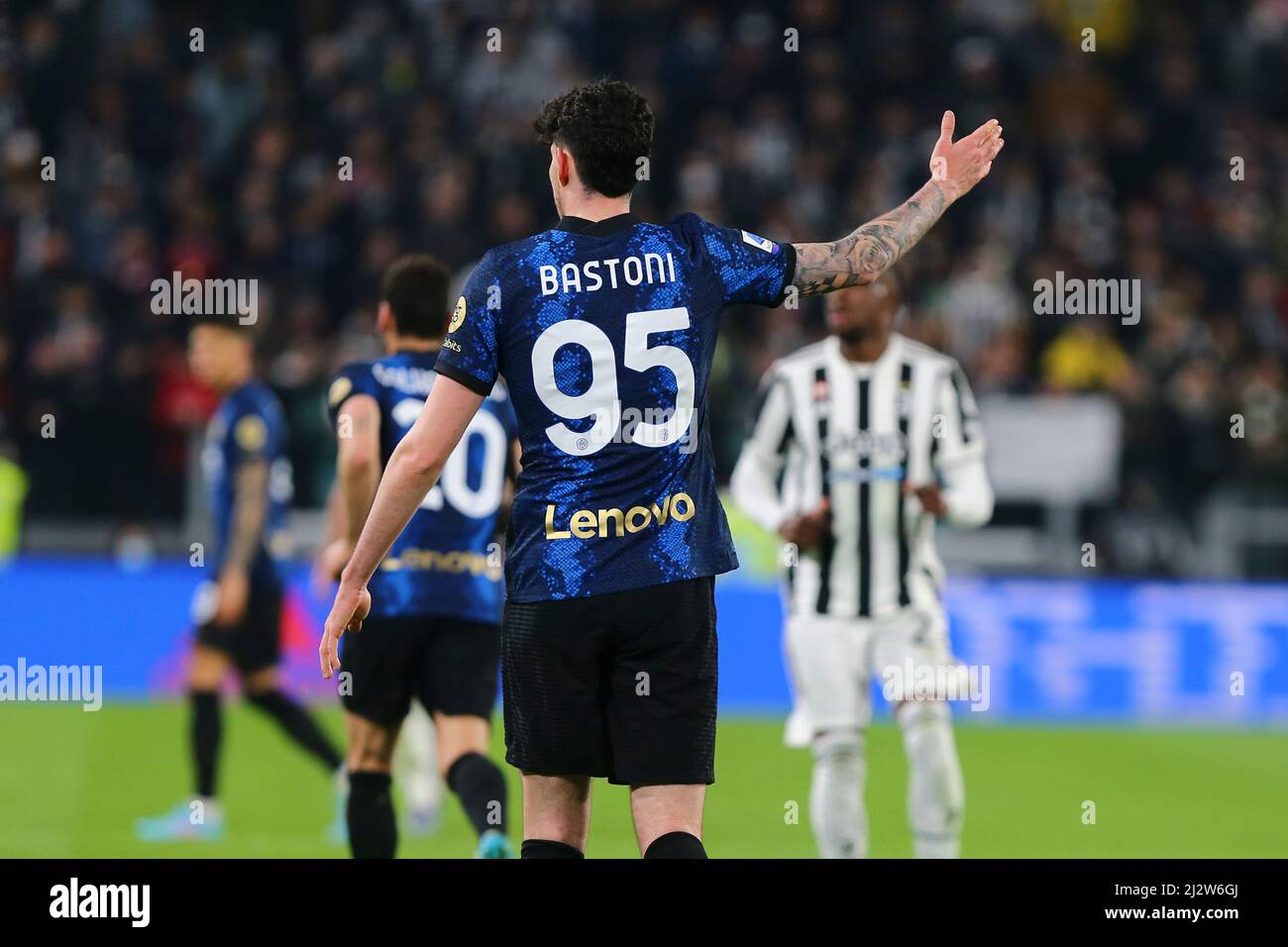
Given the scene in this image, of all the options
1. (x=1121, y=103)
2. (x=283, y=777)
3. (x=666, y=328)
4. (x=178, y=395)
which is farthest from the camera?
(x=1121, y=103)

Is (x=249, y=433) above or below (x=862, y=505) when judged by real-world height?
above

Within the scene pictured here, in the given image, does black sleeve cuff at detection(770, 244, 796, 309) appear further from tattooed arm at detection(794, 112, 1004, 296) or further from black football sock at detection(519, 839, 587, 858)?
black football sock at detection(519, 839, 587, 858)

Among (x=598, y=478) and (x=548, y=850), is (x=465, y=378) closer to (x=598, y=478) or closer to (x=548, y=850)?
(x=598, y=478)

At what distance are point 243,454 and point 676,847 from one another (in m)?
5.35

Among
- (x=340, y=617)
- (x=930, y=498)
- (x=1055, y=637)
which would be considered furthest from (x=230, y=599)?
(x=1055, y=637)

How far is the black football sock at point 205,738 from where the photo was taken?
30.0ft

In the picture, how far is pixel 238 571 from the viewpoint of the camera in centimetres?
948

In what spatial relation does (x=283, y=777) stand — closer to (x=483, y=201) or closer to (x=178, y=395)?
(x=178, y=395)

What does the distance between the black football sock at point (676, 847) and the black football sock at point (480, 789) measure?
6.44ft

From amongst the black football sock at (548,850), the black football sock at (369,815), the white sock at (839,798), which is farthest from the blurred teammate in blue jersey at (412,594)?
the black football sock at (548,850)
